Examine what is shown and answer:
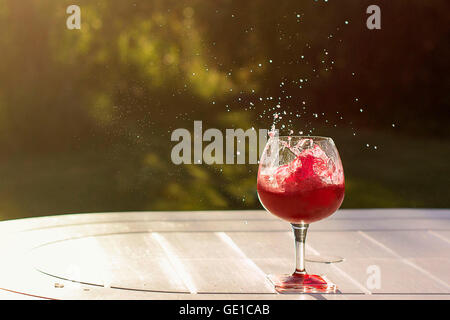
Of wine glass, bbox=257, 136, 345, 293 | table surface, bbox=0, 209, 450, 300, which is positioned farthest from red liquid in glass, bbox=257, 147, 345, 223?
table surface, bbox=0, 209, 450, 300

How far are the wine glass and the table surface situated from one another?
0.32 ft

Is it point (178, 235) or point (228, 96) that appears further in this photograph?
point (228, 96)

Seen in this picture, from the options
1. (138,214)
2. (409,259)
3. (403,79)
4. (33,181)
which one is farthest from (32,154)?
(409,259)

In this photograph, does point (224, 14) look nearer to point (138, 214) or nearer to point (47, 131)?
point (47, 131)

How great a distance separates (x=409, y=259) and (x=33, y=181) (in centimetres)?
562

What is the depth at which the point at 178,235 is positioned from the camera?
154cm

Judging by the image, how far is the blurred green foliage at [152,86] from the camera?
20.3ft

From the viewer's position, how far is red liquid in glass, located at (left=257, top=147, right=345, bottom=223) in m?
1.18

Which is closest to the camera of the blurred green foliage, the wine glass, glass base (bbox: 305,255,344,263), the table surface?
the table surface

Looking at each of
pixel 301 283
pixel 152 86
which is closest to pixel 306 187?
pixel 301 283

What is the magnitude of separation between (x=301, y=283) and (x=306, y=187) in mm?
166

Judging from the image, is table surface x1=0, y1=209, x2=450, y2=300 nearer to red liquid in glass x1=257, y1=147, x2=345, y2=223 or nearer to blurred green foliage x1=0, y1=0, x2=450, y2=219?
red liquid in glass x1=257, y1=147, x2=345, y2=223

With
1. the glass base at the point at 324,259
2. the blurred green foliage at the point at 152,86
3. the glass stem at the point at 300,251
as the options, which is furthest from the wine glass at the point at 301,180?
the blurred green foliage at the point at 152,86
